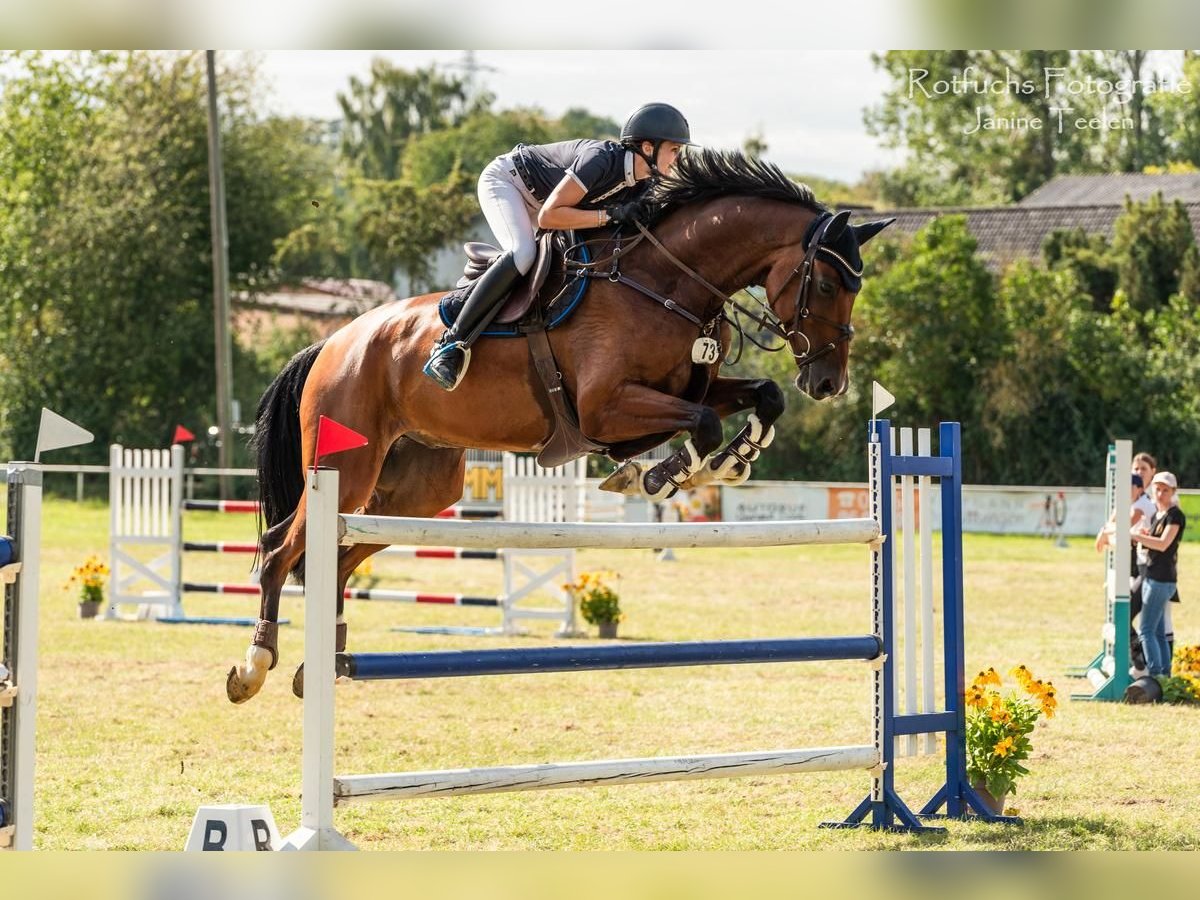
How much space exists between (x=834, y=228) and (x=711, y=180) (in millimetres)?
521

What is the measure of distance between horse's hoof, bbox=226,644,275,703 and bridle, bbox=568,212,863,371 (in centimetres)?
161

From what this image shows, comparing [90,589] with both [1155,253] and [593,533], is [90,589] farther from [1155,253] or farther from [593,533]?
[1155,253]

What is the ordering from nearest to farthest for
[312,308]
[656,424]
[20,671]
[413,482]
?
[20,671], [656,424], [413,482], [312,308]

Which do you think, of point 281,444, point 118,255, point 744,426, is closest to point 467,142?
point 118,255

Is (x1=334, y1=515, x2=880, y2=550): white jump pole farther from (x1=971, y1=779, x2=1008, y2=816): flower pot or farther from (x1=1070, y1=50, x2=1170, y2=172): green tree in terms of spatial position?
(x1=1070, y1=50, x2=1170, y2=172): green tree

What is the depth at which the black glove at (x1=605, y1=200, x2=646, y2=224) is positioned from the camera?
16.0ft

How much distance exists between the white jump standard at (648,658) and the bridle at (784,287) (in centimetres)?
39

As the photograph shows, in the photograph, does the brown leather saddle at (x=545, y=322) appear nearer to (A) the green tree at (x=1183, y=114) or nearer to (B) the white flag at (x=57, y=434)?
(B) the white flag at (x=57, y=434)

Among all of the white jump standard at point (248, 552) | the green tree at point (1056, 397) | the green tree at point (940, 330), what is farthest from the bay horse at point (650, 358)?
the green tree at point (1056, 397)

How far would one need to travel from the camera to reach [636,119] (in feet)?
15.5

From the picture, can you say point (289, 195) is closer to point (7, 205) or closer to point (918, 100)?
point (7, 205)

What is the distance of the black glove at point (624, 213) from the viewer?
4887 millimetres

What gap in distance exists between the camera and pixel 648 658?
410 centimetres

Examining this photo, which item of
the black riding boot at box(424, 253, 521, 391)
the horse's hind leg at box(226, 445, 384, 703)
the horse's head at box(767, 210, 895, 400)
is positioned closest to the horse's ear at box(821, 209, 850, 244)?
the horse's head at box(767, 210, 895, 400)
